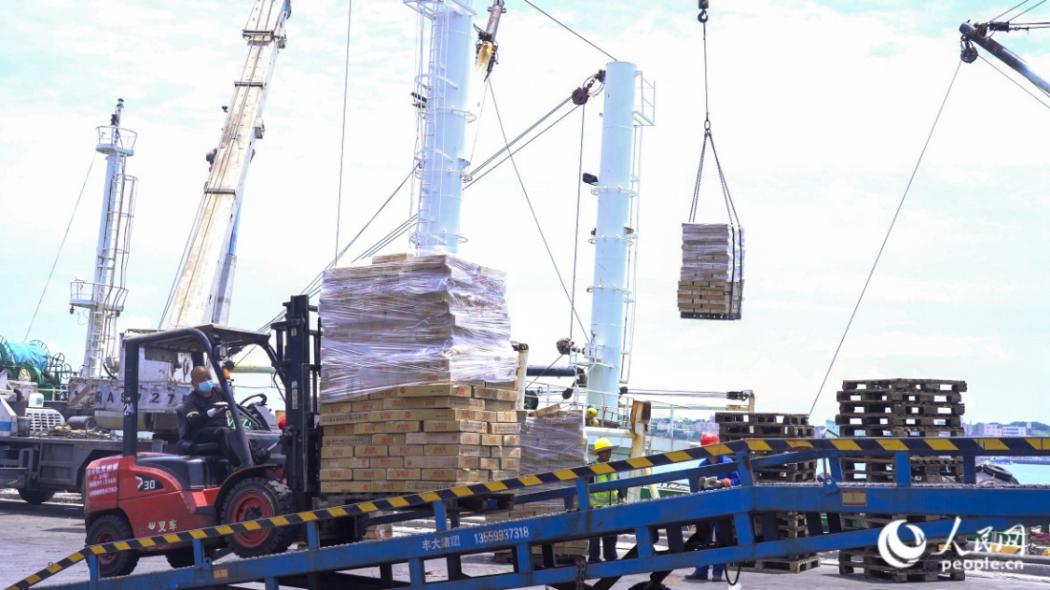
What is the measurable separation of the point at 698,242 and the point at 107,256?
69.6 feet

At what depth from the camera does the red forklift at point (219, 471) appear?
9.86 meters

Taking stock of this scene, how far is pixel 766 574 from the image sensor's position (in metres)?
14.8

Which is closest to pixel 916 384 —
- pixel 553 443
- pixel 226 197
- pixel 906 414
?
pixel 906 414

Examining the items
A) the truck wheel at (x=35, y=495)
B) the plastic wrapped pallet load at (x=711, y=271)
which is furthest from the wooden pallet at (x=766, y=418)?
the truck wheel at (x=35, y=495)

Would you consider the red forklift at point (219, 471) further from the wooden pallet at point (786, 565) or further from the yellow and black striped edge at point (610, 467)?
the wooden pallet at point (786, 565)

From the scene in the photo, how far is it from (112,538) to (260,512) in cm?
211

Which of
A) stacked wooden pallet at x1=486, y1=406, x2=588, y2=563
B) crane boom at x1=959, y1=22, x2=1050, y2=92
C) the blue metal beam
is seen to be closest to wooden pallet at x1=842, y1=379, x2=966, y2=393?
stacked wooden pallet at x1=486, y1=406, x2=588, y2=563

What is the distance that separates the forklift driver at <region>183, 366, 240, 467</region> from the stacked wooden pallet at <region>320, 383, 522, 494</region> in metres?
1.95

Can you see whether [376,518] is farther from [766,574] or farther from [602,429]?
[602,429]

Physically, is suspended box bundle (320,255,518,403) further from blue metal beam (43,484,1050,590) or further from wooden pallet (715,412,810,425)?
wooden pallet (715,412,810,425)

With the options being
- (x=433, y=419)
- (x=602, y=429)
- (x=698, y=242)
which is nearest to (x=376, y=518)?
(x=433, y=419)

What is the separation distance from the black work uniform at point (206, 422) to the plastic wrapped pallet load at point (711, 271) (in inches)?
426

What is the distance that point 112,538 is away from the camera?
11234 millimetres

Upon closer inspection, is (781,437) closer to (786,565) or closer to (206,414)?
(786,565)
